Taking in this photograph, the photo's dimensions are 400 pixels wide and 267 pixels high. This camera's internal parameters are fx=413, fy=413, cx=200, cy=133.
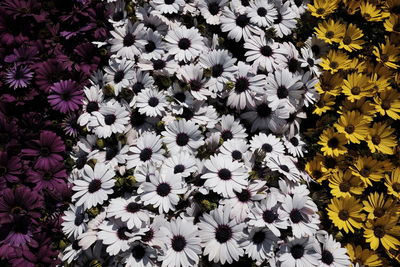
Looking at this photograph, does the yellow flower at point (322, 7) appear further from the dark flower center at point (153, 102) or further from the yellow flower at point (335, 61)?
the dark flower center at point (153, 102)

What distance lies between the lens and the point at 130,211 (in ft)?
8.64

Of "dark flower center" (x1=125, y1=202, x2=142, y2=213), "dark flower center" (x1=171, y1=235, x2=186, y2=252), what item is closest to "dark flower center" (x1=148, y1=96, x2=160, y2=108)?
"dark flower center" (x1=125, y1=202, x2=142, y2=213)

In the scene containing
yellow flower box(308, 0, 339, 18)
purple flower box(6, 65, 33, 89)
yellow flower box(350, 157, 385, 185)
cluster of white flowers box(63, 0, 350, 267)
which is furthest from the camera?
yellow flower box(308, 0, 339, 18)

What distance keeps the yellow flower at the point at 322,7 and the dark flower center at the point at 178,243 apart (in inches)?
87.8

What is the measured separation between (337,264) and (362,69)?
1.64 meters

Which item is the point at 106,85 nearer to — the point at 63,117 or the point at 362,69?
the point at 63,117

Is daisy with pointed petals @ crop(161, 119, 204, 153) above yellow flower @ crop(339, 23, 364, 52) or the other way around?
the other way around

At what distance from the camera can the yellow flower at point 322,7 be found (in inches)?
140

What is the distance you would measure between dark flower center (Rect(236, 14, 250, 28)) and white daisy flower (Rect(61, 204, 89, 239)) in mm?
1898

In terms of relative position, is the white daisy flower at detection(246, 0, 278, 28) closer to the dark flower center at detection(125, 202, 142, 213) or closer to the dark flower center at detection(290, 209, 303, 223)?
the dark flower center at detection(290, 209, 303, 223)

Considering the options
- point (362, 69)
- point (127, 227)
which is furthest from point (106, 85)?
point (362, 69)

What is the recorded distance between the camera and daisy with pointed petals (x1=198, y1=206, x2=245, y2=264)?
2.59 metres

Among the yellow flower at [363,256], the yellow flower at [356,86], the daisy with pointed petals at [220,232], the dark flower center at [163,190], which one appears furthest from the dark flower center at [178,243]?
the yellow flower at [356,86]

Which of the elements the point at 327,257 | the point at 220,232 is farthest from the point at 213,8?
the point at 327,257
